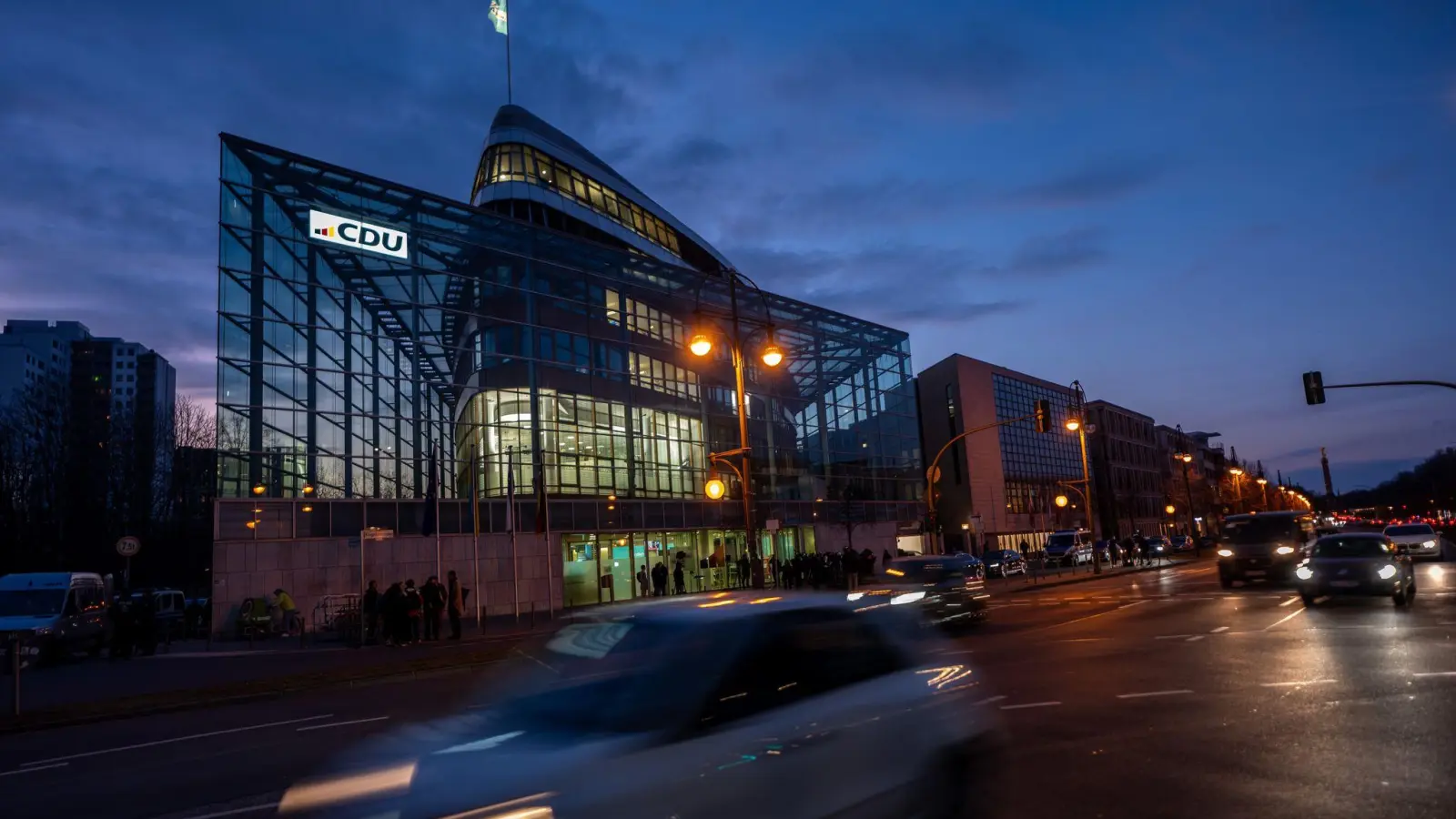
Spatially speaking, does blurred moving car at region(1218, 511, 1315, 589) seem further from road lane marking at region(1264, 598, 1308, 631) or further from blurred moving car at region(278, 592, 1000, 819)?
blurred moving car at region(278, 592, 1000, 819)

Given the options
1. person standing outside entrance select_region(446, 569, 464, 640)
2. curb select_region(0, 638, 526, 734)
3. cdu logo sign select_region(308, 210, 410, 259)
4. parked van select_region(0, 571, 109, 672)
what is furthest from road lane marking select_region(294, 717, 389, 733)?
cdu logo sign select_region(308, 210, 410, 259)

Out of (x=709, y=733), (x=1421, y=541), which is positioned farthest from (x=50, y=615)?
(x=1421, y=541)

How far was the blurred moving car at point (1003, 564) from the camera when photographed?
43.2 metres

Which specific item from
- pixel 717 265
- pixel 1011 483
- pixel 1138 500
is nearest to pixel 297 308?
pixel 717 265

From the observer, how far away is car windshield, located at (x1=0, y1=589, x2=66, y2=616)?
22.0 meters

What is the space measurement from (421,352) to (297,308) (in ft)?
15.8

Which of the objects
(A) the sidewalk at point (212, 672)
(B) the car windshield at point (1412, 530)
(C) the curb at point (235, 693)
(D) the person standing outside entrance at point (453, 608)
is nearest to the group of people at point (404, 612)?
(D) the person standing outside entrance at point (453, 608)

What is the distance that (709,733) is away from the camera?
4.21 metres

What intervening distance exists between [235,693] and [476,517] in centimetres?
1220

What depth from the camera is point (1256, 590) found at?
75.4ft

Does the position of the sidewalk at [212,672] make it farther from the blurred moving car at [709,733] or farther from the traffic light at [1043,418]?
the traffic light at [1043,418]

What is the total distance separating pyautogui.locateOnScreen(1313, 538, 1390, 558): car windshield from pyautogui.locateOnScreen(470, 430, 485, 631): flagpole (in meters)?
21.2

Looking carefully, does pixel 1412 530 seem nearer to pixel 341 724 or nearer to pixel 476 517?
pixel 476 517

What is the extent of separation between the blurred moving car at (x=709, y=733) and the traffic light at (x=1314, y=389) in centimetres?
2895
